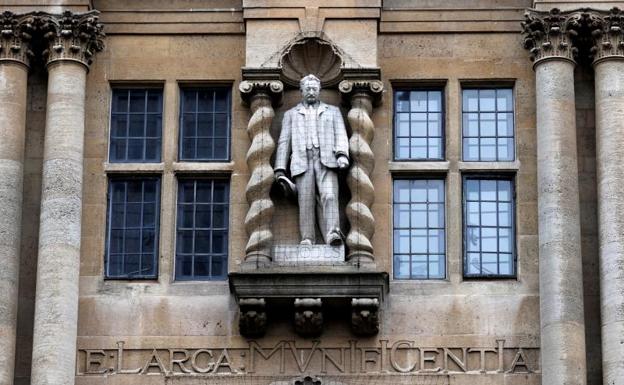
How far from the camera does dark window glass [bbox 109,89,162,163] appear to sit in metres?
38.6

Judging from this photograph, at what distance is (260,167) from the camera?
37.8 m

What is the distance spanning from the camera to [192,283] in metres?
37.7

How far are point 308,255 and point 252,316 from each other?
3.96 feet

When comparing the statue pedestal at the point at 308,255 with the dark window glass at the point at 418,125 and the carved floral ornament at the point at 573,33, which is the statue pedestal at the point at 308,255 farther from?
the carved floral ornament at the point at 573,33

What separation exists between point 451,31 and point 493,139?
175 centimetres

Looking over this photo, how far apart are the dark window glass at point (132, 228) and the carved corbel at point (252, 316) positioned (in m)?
1.55

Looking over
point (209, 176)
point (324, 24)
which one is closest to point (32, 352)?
point (209, 176)

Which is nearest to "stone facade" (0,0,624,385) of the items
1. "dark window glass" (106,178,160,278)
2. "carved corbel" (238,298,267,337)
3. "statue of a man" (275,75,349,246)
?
"carved corbel" (238,298,267,337)

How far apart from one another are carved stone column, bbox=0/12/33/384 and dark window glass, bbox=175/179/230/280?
235 cm

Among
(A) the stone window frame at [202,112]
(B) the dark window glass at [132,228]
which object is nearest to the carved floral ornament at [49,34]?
(A) the stone window frame at [202,112]

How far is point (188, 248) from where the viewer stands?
125 feet

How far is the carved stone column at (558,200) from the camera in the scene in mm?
36469

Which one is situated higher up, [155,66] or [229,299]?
[155,66]

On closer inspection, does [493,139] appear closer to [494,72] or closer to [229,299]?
[494,72]
